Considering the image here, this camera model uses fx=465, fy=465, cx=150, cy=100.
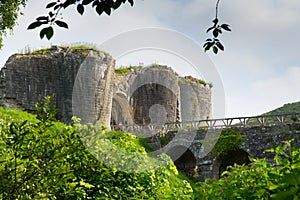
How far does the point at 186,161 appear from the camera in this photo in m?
21.3

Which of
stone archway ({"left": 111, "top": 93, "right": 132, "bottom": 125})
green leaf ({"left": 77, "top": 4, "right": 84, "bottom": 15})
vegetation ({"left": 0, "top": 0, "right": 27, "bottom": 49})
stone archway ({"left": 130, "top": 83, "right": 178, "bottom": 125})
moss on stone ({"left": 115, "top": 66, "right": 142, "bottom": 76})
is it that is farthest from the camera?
stone archway ({"left": 130, "top": 83, "right": 178, "bottom": 125})

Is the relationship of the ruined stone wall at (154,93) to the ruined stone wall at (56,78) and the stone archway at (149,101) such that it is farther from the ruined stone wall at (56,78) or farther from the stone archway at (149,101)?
the ruined stone wall at (56,78)


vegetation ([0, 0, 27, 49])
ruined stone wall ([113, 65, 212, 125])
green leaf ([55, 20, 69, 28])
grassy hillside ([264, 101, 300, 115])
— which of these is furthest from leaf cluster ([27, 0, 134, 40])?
grassy hillside ([264, 101, 300, 115])

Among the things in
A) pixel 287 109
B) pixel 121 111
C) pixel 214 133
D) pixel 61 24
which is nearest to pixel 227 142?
pixel 214 133

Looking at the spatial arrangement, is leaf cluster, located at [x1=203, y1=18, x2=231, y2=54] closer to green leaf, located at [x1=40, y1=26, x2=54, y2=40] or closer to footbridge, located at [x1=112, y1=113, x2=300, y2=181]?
green leaf, located at [x1=40, y1=26, x2=54, y2=40]

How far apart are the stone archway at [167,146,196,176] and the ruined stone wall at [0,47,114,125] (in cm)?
341

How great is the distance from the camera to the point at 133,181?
677 cm

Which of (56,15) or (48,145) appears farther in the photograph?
(48,145)

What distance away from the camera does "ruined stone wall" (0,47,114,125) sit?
19266mm

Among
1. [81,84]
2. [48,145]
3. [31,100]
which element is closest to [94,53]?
[81,84]

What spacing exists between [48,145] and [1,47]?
48.1 feet

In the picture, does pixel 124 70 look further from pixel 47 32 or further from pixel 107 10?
pixel 47 32

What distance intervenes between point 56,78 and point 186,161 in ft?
22.8

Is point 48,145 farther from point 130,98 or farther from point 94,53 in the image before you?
point 130,98
